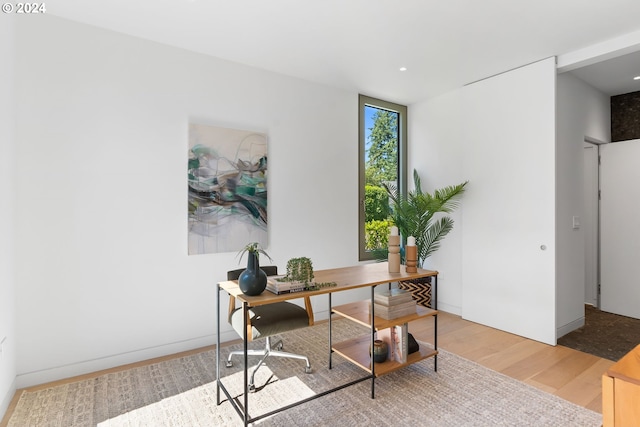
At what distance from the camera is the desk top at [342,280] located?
6.23ft

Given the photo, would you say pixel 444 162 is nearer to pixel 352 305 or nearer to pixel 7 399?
pixel 352 305

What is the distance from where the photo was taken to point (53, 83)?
2504mm

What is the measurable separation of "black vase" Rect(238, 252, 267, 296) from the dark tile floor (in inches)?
123

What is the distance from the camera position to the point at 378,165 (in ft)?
14.9

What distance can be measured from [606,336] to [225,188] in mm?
4189

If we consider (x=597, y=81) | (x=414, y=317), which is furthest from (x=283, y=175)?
(x=597, y=81)

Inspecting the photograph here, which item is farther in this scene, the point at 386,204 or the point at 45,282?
the point at 386,204

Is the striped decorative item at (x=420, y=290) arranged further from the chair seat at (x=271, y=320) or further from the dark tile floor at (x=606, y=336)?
the chair seat at (x=271, y=320)

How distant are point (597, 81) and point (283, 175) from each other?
3.84 metres

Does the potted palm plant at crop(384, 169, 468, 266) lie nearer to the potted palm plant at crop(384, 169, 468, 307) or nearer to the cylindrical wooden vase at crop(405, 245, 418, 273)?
the potted palm plant at crop(384, 169, 468, 307)

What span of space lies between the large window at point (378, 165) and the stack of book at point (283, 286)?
2.31 m

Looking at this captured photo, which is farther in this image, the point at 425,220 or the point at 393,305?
the point at 425,220

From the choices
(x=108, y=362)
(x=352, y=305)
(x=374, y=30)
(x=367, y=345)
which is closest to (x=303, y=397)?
(x=367, y=345)

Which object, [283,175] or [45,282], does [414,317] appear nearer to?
[283,175]
